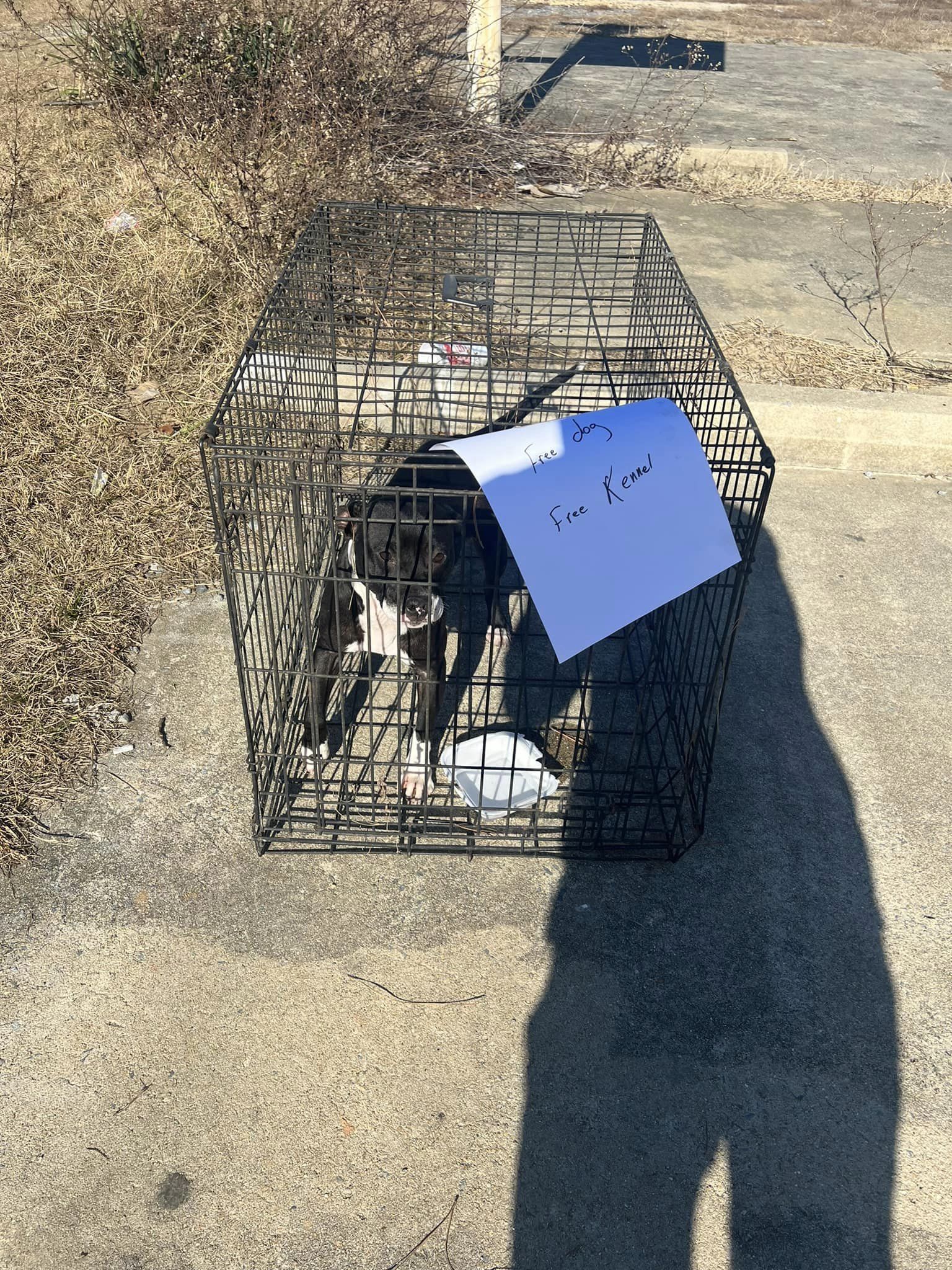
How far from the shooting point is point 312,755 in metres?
3.11

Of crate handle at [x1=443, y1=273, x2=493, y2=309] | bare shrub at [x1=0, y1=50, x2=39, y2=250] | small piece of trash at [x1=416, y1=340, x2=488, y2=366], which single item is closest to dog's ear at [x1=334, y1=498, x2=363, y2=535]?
crate handle at [x1=443, y1=273, x2=493, y2=309]

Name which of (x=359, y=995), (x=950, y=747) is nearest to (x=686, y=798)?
(x=950, y=747)

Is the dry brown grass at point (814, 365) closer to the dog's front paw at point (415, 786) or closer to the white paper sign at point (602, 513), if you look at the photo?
the white paper sign at point (602, 513)

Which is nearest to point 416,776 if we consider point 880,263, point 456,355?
point 456,355

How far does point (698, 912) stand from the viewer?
2.91 meters

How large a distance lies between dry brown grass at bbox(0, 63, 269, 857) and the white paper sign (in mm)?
1850

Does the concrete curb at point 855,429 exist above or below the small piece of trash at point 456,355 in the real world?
below

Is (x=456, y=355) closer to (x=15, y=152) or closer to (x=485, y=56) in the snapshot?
(x=15, y=152)

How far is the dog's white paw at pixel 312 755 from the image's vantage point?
10.1 ft

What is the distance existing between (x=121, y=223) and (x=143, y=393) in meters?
1.80

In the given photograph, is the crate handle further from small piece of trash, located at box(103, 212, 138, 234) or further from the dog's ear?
small piece of trash, located at box(103, 212, 138, 234)

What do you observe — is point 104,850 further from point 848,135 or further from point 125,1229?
point 848,135

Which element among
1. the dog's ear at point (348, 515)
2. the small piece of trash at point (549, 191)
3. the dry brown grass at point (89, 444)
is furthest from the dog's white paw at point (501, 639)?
the small piece of trash at point (549, 191)

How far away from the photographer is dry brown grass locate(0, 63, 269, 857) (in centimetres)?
348
